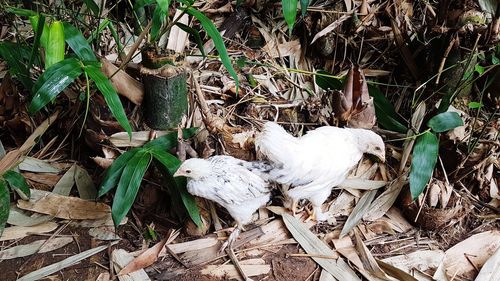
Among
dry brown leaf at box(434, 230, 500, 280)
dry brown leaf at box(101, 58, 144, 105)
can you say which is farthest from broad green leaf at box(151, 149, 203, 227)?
dry brown leaf at box(434, 230, 500, 280)

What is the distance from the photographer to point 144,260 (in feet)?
6.02

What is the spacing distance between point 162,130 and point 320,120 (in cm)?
62

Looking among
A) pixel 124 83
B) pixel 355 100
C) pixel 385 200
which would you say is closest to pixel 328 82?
pixel 355 100

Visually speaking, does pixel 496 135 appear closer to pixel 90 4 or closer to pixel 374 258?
pixel 374 258

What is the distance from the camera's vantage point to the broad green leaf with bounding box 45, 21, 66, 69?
1680mm

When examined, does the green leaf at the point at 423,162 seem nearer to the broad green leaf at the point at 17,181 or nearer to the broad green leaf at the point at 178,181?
the broad green leaf at the point at 178,181

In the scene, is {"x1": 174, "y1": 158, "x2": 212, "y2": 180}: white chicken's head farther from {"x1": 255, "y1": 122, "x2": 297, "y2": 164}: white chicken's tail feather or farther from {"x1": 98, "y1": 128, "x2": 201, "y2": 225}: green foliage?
{"x1": 255, "y1": 122, "x2": 297, "y2": 164}: white chicken's tail feather

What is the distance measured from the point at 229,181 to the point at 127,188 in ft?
1.07

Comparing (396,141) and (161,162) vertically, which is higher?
(161,162)

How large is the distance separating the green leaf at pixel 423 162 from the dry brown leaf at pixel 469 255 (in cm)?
29

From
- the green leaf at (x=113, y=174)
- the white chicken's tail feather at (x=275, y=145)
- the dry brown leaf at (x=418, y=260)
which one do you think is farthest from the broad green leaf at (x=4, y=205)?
the dry brown leaf at (x=418, y=260)

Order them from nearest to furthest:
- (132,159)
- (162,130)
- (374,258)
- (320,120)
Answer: (132,159) → (374,258) → (162,130) → (320,120)

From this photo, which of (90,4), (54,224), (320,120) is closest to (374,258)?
(320,120)

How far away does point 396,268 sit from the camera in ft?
6.09
